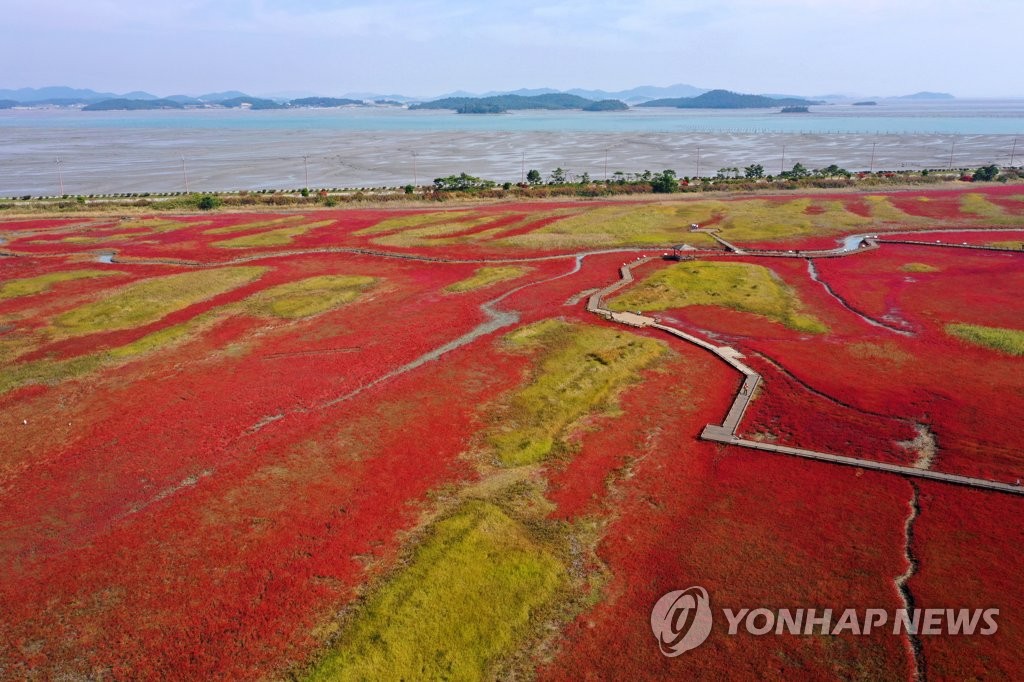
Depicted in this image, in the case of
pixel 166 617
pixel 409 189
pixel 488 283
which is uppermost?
pixel 409 189

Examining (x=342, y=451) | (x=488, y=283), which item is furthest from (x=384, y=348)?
(x=488, y=283)

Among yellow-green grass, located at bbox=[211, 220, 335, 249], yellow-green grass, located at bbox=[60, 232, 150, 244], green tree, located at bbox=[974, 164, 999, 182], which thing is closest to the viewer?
yellow-green grass, located at bbox=[211, 220, 335, 249]

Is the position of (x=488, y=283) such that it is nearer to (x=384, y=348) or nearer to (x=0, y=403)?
(x=384, y=348)

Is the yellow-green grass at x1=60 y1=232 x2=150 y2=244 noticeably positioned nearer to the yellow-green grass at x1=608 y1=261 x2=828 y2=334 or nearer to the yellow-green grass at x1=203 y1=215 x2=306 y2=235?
the yellow-green grass at x1=203 y1=215 x2=306 y2=235

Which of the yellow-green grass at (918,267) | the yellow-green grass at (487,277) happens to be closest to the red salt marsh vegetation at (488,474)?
the yellow-green grass at (487,277)

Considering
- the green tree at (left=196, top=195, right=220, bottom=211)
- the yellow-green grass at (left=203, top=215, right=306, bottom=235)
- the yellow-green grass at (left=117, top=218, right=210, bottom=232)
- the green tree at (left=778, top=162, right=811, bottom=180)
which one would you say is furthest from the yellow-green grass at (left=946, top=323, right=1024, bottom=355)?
the green tree at (left=196, top=195, right=220, bottom=211)

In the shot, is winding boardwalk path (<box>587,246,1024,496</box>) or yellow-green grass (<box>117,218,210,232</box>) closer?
winding boardwalk path (<box>587,246,1024,496</box>)

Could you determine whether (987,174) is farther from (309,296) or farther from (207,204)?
(207,204)
